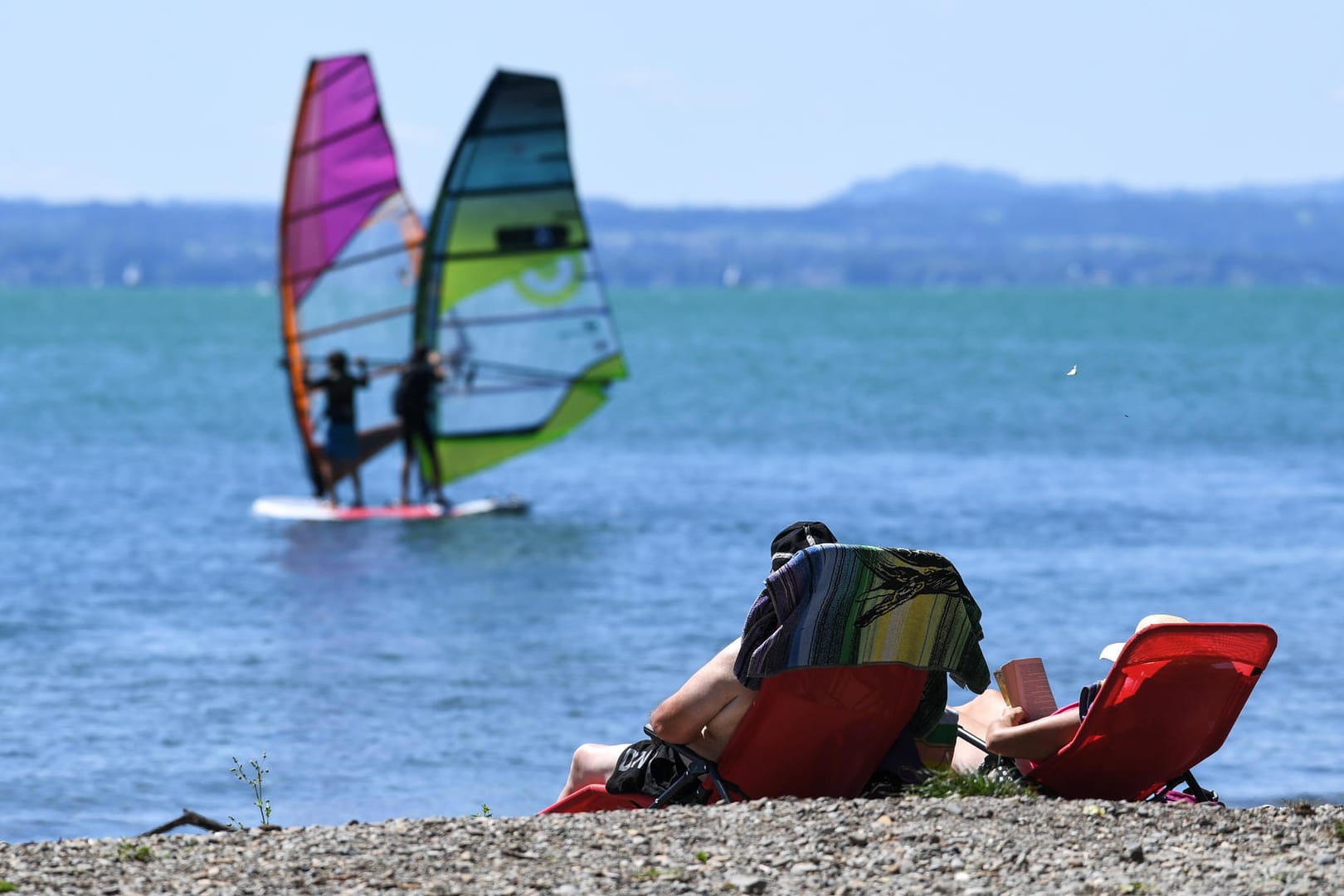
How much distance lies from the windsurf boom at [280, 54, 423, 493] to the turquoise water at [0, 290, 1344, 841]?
1.70m

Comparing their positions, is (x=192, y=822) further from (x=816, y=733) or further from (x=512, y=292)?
(x=512, y=292)

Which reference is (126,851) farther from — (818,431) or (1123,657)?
(818,431)

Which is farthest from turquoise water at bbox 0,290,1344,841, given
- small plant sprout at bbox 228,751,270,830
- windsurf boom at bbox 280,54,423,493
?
windsurf boom at bbox 280,54,423,493

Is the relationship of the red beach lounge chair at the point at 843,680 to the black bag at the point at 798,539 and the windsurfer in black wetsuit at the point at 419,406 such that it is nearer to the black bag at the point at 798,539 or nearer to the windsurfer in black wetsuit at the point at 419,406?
the black bag at the point at 798,539

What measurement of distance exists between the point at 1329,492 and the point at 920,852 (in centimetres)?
1806

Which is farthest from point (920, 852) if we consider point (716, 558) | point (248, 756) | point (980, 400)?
point (980, 400)

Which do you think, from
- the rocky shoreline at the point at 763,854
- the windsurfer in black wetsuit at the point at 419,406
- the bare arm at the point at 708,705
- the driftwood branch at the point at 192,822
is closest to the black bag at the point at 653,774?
the bare arm at the point at 708,705

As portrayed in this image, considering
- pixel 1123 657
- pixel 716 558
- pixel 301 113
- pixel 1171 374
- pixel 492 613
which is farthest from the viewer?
pixel 1171 374

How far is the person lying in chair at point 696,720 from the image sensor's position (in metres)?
4.93

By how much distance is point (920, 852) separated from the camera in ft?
14.3

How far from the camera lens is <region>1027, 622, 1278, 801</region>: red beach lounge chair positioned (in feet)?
16.3

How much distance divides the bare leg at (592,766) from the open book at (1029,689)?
39.5 inches

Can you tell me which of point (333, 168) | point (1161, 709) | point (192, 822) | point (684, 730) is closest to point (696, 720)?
point (684, 730)

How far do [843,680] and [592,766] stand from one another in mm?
758
